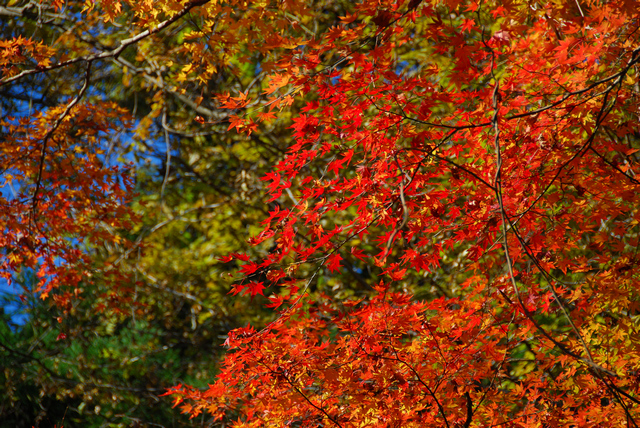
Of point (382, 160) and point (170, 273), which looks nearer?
point (382, 160)

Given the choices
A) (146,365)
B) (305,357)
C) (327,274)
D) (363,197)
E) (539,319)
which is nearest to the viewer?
(363,197)

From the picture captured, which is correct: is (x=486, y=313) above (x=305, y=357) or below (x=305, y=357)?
above

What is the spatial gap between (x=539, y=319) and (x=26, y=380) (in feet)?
18.3

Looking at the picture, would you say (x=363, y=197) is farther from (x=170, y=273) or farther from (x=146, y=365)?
(x=146, y=365)

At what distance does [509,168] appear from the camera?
2.44 meters

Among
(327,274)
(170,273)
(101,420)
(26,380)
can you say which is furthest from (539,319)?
(26,380)

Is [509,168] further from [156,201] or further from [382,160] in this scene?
[156,201]

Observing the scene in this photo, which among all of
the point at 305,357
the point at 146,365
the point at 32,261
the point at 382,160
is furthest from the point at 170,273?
the point at 382,160

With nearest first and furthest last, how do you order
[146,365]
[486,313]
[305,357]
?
[305,357]
[486,313]
[146,365]

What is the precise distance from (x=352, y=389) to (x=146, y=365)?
427cm

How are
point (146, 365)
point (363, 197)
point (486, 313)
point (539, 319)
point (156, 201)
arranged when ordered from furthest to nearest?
point (156, 201), point (146, 365), point (539, 319), point (486, 313), point (363, 197)

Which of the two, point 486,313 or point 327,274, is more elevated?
point 327,274

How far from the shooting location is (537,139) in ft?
7.89

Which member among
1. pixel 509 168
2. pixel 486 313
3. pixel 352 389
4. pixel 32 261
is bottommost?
pixel 352 389
